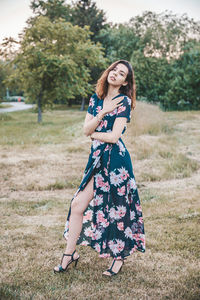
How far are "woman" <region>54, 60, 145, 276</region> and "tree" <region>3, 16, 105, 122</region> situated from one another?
12366 millimetres

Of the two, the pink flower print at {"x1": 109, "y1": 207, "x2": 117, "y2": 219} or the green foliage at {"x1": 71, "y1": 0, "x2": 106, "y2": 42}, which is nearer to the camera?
the pink flower print at {"x1": 109, "y1": 207, "x2": 117, "y2": 219}

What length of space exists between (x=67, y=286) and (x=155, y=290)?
2.38 feet

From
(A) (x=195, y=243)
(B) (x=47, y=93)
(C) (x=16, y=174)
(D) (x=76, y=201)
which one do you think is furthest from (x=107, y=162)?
(B) (x=47, y=93)

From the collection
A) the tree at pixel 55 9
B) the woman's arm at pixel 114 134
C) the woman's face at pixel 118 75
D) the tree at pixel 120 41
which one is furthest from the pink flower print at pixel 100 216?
the tree at pixel 55 9

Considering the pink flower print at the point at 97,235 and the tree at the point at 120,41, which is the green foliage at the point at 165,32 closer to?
the tree at the point at 120,41

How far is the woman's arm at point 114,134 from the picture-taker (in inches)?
101

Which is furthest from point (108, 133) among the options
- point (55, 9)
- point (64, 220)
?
point (55, 9)

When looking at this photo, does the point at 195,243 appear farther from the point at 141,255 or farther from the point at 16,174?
the point at 16,174

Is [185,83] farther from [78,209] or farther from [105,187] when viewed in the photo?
[78,209]

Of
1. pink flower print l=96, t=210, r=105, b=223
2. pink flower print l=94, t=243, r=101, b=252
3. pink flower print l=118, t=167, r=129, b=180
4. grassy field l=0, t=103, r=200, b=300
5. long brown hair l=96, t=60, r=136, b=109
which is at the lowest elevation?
grassy field l=0, t=103, r=200, b=300

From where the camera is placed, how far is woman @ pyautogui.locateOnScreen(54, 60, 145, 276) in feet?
8.67

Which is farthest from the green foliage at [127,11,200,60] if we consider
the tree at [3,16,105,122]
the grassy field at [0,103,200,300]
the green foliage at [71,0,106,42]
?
the grassy field at [0,103,200,300]

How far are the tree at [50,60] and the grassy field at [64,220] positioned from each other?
22.8 ft

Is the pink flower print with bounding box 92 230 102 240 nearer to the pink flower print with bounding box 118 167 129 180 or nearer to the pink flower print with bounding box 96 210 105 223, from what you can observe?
the pink flower print with bounding box 96 210 105 223
